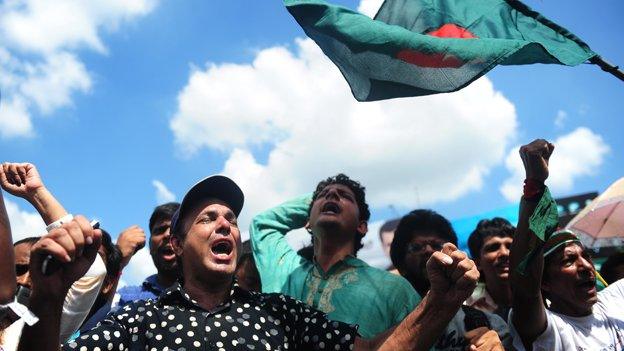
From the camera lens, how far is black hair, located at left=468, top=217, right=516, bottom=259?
12.8ft

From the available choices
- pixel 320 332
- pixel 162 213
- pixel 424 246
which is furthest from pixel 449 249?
pixel 162 213

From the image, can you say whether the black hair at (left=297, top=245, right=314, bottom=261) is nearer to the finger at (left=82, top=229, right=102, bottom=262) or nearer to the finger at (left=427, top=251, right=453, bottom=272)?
the finger at (left=427, top=251, right=453, bottom=272)

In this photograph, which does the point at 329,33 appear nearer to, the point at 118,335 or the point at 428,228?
the point at 428,228

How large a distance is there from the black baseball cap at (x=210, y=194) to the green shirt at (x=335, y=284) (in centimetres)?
68

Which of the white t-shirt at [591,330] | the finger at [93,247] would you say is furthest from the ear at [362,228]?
the finger at [93,247]

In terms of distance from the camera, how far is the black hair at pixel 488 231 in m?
3.90

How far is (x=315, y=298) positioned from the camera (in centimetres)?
299

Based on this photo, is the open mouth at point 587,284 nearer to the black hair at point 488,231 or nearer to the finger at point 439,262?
the black hair at point 488,231

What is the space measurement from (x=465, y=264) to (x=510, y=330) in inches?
54.7

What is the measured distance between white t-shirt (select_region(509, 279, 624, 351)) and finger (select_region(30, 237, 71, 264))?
233 centimetres

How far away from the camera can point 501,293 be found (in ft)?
12.2

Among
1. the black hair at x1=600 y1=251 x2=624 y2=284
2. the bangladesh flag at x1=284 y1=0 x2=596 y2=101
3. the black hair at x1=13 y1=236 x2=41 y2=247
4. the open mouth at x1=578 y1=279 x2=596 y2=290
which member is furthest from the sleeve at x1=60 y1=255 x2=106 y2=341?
the black hair at x1=600 y1=251 x2=624 y2=284

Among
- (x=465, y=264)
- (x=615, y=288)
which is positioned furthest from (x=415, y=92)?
(x=615, y=288)

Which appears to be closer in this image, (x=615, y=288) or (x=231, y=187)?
(x=231, y=187)
